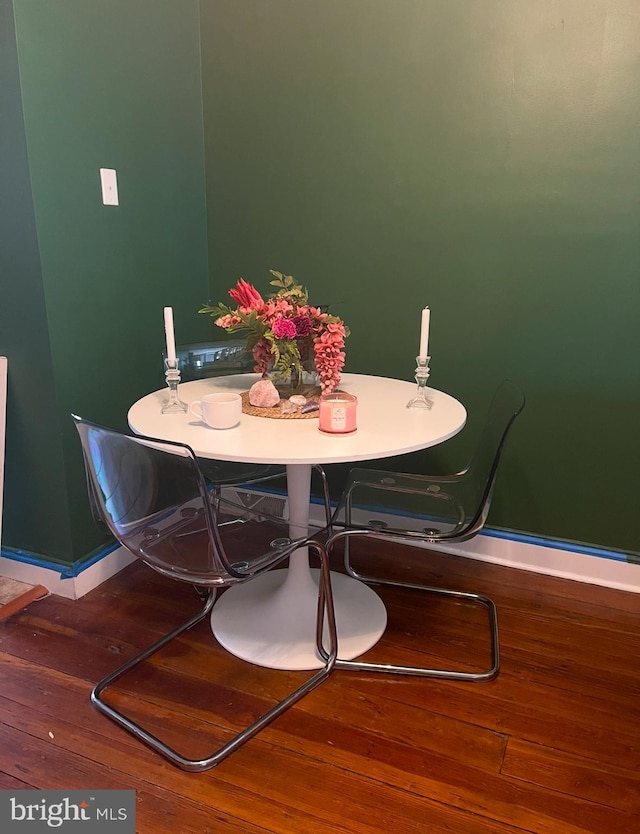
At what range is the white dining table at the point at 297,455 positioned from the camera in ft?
4.74

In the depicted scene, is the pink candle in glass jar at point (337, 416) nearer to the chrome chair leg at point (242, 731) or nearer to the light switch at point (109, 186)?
the chrome chair leg at point (242, 731)

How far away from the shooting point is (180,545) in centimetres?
155

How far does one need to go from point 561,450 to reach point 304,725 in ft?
4.19

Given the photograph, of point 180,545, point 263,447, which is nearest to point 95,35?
point 263,447

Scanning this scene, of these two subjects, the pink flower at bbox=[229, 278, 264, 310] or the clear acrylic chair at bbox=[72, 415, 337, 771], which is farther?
the pink flower at bbox=[229, 278, 264, 310]

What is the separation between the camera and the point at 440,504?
1928mm

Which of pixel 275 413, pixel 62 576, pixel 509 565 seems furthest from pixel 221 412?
pixel 509 565

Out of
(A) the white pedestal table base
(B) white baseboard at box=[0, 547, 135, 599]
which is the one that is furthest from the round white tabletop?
(B) white baseboard at box=[0, 547, 135, 599]

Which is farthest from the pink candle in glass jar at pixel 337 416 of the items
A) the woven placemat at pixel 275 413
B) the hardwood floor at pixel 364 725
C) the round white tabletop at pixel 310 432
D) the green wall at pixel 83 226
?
the green wall at pixel 83 226

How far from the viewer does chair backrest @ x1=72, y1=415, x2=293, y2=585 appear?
1360 millimetres

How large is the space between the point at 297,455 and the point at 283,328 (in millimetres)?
397

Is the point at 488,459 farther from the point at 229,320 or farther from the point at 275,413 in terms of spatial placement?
the point at 229,320

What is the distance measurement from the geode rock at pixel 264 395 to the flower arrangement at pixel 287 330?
2.0 inches

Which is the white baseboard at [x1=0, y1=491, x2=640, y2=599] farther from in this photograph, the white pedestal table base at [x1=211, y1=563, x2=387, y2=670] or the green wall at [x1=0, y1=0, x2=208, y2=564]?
the white pedestal table base at [x1=211, y1=563, x2=387, y2=670]
